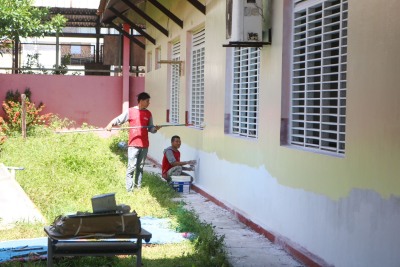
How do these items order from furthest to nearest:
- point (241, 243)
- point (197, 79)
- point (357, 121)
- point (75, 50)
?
point (75, 50) → point (197, 79) → point (241, 243) → point (357, 121)

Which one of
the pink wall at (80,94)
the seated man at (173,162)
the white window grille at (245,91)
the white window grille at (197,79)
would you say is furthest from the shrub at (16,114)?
the white window grille at (245,91)

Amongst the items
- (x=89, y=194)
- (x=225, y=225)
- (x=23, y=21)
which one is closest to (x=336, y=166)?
(x=225, y=225)

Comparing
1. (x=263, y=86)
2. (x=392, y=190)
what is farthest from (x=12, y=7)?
(x=392, y=190)

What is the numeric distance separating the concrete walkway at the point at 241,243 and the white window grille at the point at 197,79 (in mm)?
3004

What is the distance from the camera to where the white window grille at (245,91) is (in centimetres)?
1051

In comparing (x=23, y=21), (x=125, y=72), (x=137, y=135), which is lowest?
(x=137, y=135)

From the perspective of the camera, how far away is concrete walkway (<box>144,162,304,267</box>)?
779cm

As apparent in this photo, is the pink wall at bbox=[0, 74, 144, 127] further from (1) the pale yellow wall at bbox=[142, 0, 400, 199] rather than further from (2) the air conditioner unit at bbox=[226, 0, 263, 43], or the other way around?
(2) the air conditioner unit at bbox=[226, 0, 263, 43]

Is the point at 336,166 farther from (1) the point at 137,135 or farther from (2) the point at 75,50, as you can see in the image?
(2) the point at 75,50

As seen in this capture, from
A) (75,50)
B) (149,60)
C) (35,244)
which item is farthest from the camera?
(75,50)

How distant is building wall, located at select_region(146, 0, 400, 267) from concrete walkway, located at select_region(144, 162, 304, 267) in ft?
0.52

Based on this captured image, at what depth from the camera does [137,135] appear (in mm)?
12938

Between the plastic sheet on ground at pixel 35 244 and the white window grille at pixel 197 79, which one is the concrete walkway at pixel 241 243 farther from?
the white window grille at pixel 197 79

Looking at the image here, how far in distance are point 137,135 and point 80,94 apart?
1227 centimetres
